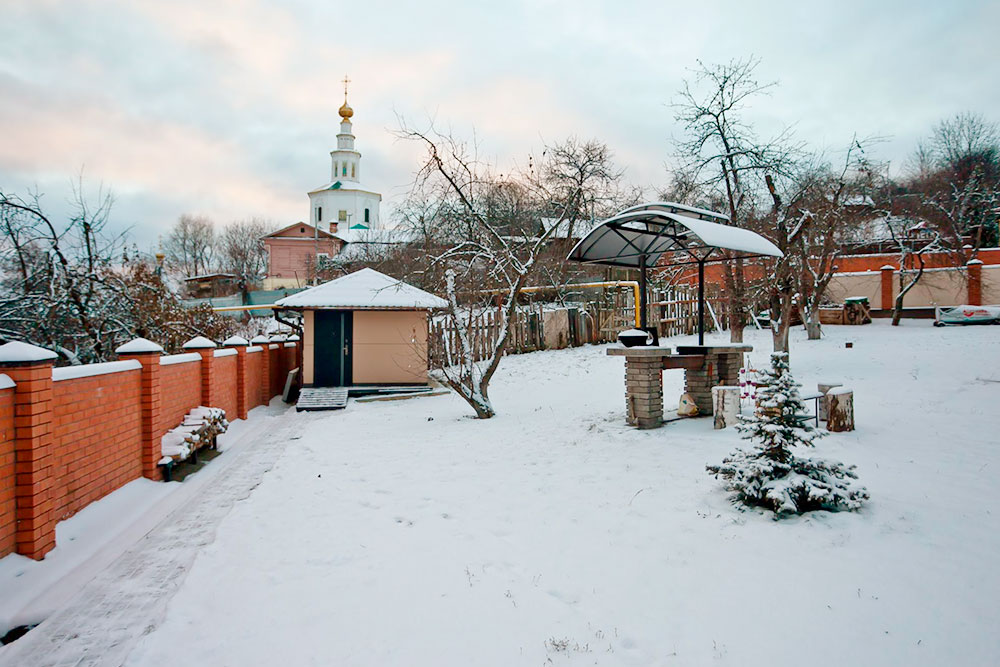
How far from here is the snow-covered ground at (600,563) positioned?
2.99 m

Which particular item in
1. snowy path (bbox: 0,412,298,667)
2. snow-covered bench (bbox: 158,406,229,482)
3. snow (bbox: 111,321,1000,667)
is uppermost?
snow-covered bench (bbox: 158,406,229,482)

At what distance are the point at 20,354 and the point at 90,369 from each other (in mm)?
1262

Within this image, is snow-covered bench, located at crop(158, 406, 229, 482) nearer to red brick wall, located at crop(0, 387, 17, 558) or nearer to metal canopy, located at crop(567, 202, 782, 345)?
red brick wall, located at crop(0, 387, 17, 558)

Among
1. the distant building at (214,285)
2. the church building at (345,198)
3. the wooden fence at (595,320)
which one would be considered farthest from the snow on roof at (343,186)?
the wooden fence at (595,320)

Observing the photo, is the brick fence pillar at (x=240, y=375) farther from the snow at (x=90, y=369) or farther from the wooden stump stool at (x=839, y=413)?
the wooden stump stool at (x=839, y=413)

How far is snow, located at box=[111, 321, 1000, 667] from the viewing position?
9.82ft

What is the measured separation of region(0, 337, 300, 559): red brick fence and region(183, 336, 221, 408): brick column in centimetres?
18

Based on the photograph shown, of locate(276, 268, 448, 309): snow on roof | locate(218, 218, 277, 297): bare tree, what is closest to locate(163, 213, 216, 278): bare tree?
locate(218, 218, 277, 297): bare tree

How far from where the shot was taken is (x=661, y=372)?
26.1ft

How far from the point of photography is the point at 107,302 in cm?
1167

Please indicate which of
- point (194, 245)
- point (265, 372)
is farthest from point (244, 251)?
point (265, 372)

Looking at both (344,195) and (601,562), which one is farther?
(344,195)

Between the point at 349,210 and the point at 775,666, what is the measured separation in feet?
191

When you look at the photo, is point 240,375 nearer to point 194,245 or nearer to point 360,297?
point 360,297
